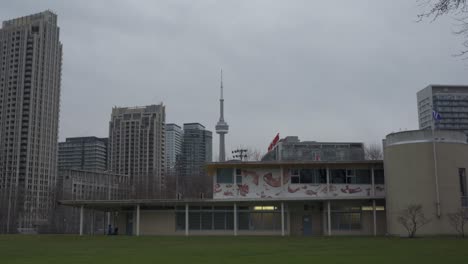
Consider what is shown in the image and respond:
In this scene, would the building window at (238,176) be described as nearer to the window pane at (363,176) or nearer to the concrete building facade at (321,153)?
the concrete building facade at (321,153)

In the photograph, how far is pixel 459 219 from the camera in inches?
1606

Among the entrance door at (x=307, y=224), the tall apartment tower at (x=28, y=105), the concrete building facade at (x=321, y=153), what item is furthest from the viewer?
the tall apartment tower at (x=28, y=105)

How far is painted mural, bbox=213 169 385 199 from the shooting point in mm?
48344

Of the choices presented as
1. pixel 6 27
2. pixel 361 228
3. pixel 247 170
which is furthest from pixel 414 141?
pixel 6 27

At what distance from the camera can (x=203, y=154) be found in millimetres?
173250

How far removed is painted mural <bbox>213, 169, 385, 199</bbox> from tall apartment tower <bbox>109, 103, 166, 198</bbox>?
95907 mm

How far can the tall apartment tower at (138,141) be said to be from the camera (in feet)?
483

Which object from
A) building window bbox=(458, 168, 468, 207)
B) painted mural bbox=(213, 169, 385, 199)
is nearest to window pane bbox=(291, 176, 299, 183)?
painted mural bbox=(213, 169, 385, 199)

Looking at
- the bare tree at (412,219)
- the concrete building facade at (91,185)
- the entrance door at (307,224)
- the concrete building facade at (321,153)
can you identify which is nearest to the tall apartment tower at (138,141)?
the concrete building facade at (91,185)

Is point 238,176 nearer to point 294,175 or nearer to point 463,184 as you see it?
point 294,175

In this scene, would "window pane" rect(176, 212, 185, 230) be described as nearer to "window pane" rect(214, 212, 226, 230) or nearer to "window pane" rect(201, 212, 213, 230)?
"window pane" rect(201, 212, 213, 230)

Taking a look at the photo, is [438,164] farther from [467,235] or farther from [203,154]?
[203,154]

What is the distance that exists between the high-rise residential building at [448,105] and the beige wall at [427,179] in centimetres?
7309

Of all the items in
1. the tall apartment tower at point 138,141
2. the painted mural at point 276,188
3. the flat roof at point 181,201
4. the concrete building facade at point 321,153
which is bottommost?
the flat roof at point 181,201
